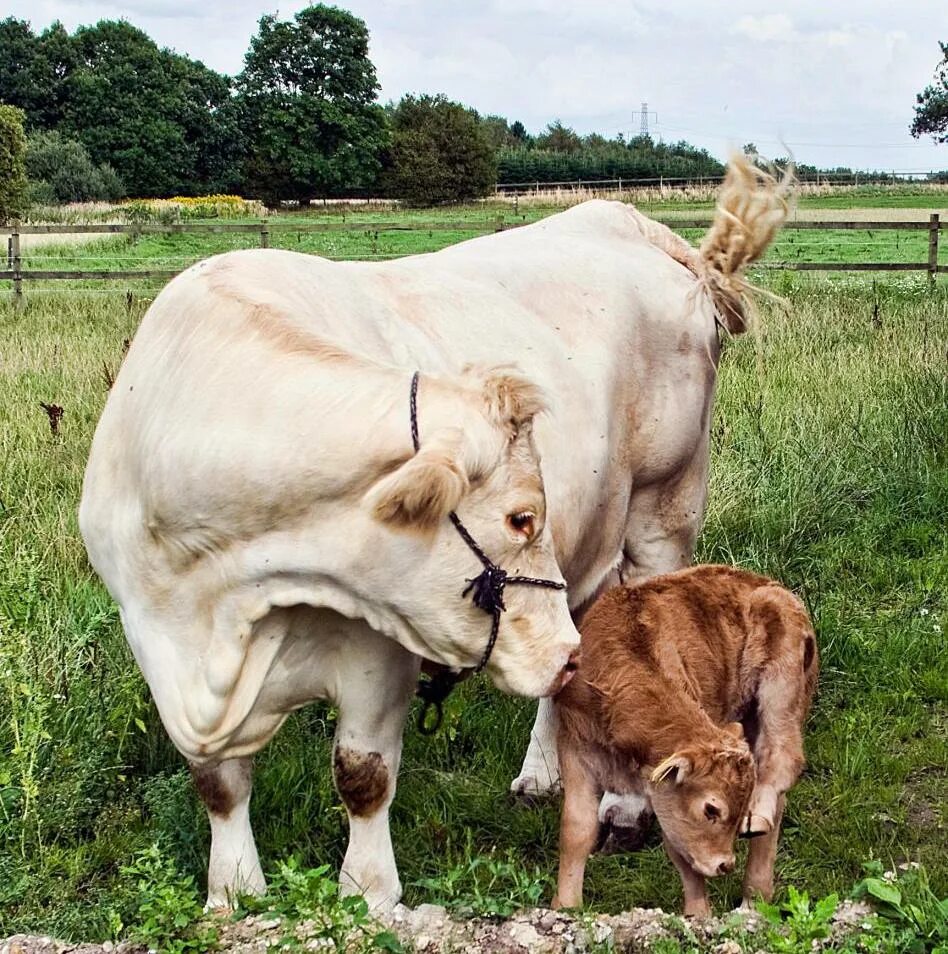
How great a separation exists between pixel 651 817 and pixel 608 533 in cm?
112

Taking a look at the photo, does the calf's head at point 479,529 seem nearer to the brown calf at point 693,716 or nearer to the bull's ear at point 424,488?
the bull's ear at point 424,488

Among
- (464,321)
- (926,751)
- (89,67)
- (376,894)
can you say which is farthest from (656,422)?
(89,67)

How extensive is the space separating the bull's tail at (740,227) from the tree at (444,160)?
63204 mm

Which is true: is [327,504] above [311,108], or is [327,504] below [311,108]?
below

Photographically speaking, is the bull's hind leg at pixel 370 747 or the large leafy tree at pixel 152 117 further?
the large leafy tree at pixel 152 117

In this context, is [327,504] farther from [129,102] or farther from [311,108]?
[129,102]

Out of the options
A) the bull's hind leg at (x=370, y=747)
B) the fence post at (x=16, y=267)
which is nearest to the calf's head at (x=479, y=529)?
the bull's hind leg at (x=370, y=747)

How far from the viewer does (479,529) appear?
3369 millimetres

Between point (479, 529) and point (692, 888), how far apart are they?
143cm

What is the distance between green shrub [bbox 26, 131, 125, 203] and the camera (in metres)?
63.6

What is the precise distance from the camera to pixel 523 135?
381 ft

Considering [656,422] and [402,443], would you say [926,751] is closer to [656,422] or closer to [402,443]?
[656,422]

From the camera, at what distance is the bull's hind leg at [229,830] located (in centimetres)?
404

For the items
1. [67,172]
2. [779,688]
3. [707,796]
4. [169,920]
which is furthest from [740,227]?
[67,172]
